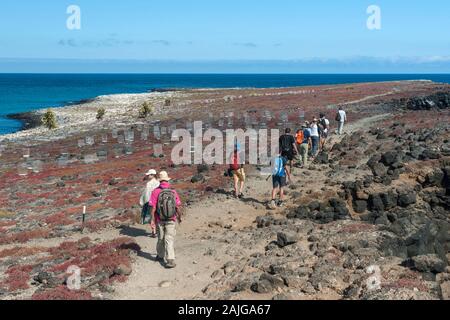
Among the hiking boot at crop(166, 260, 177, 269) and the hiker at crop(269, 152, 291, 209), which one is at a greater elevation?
the hiker at crop(269, 152, 291, 209)

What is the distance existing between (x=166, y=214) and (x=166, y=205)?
0.25 meters

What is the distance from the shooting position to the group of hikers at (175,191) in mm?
14367

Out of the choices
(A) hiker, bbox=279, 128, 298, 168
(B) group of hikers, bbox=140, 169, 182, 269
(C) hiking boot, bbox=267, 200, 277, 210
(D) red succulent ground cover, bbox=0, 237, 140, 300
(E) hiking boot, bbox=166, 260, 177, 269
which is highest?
(A) hiker, bbox=279, 128, 298, 168

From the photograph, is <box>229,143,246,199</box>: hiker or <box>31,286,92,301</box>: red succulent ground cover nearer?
<box>31,286,92,301</box>: red succulent ground cover

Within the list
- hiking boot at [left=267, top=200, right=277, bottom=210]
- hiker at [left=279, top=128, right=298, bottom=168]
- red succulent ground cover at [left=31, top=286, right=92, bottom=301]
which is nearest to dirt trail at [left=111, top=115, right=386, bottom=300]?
hiking boot at [left=267, top=200, right=277, bottom=210]

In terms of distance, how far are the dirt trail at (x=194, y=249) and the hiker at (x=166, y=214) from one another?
51 cm

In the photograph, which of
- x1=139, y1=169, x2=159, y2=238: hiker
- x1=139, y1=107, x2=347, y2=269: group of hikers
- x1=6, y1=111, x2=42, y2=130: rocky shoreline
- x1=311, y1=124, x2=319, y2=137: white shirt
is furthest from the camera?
x1=6, y1=111, x2=42, y2=130: rocky shoreline

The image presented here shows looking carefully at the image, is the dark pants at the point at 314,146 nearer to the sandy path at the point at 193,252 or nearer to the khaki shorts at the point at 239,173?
the sandy path at the point at 193,252

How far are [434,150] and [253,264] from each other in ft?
51.1

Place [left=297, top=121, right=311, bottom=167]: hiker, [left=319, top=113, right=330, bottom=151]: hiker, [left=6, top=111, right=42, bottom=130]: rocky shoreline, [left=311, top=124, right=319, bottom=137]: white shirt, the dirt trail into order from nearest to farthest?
the dirt trail < [left=297, top=121, right=311, bottom=167]: hiker < [left=311, top=124, right=319, bottom=137]: white shirt < [left=319, top=113, right=330, bottom=151]: hiker < [left=6, top=111, right=42, bottom=130]: rocky shoreline

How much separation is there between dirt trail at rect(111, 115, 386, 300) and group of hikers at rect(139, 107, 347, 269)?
0.46 meters

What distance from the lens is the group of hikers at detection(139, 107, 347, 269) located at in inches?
566

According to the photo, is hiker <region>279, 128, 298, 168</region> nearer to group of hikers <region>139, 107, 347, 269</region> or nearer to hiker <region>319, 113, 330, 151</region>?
group of hikers <region>139, 107, 347, 269</region>
